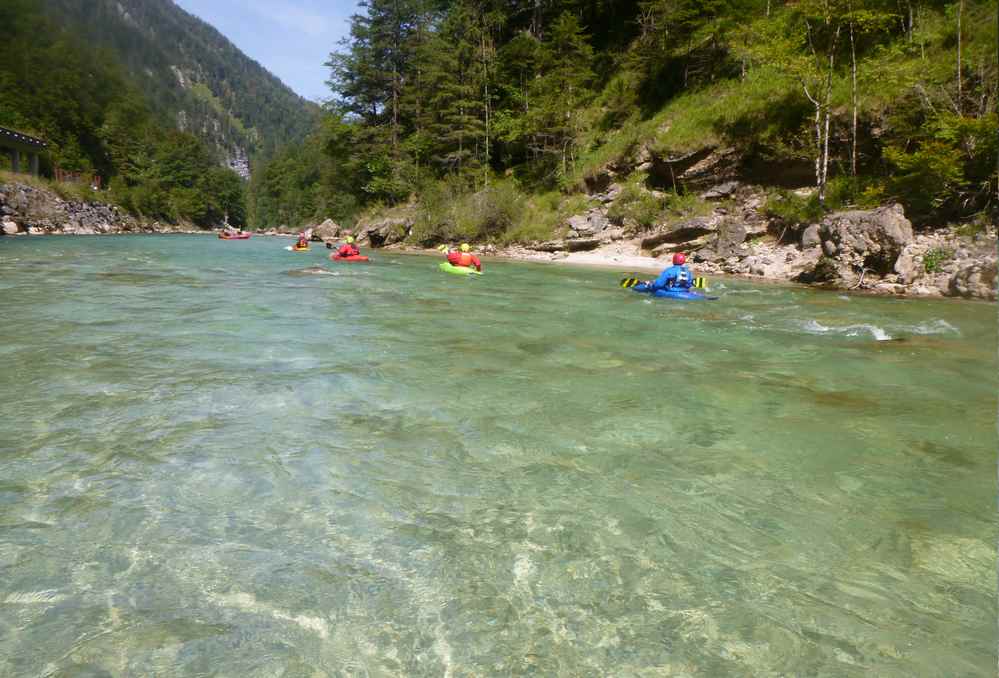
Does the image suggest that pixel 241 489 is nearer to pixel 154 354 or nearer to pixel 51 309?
pixel 154 354

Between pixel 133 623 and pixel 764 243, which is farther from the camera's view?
pixel 764 243

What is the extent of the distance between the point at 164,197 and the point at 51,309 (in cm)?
7154

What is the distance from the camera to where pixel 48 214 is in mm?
39031

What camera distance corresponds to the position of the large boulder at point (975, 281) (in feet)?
40.8

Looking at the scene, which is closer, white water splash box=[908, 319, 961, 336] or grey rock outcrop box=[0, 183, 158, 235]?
white water splash box=[908, 319, 961, 336]

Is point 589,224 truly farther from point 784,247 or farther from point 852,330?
point 852,330

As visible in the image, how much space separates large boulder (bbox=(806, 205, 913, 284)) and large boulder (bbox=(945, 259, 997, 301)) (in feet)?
5.09

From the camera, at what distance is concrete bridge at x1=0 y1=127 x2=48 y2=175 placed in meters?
40.1

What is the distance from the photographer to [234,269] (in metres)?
17.3

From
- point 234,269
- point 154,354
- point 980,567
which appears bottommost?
point 980,567

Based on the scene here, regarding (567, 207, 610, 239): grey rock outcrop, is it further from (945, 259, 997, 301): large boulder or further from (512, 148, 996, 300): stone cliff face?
(945, 259, 997, 301): large boulder

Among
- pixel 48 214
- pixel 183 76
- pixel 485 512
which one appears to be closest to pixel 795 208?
pixel 485 512

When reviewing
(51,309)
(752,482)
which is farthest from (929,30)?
(51,309)

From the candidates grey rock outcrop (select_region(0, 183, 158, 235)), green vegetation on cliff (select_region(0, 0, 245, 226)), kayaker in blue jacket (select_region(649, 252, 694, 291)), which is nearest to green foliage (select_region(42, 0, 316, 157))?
green vegetation on cliff (select_region(0, 0, 245, 226))
